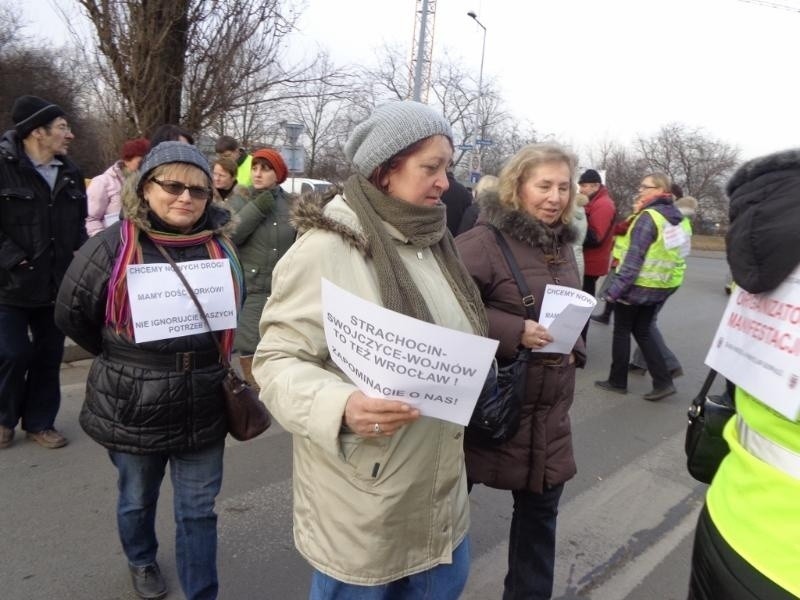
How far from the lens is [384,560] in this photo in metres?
1.61

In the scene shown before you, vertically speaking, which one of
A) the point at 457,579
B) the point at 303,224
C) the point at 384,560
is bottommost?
the point at 457,579

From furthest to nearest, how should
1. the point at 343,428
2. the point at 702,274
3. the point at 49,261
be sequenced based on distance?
the point at 702,274
the point at 49,261
the point at 343,428

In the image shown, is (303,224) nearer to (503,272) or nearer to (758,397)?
(503,272)

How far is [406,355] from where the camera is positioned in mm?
1307

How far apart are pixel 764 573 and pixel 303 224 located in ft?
4.28

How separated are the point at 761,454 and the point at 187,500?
195 centimetres

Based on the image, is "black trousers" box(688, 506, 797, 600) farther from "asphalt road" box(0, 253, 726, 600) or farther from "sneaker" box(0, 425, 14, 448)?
"sneaker" box(0, 425, 14, 448)

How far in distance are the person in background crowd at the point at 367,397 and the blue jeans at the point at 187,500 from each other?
0.77m

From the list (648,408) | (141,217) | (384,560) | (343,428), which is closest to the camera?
(343,428)

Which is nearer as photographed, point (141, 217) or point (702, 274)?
point (141, 217)

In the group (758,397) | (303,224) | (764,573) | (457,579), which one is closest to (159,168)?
(303,224)

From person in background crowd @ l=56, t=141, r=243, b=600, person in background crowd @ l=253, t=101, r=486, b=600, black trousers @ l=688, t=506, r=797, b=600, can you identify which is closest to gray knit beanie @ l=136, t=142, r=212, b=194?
person in background crowd @ l=56, t=141, r=243, b=600

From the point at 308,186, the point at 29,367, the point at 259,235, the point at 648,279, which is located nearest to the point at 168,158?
the point at 308,186

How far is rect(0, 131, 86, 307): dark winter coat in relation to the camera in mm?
3572
